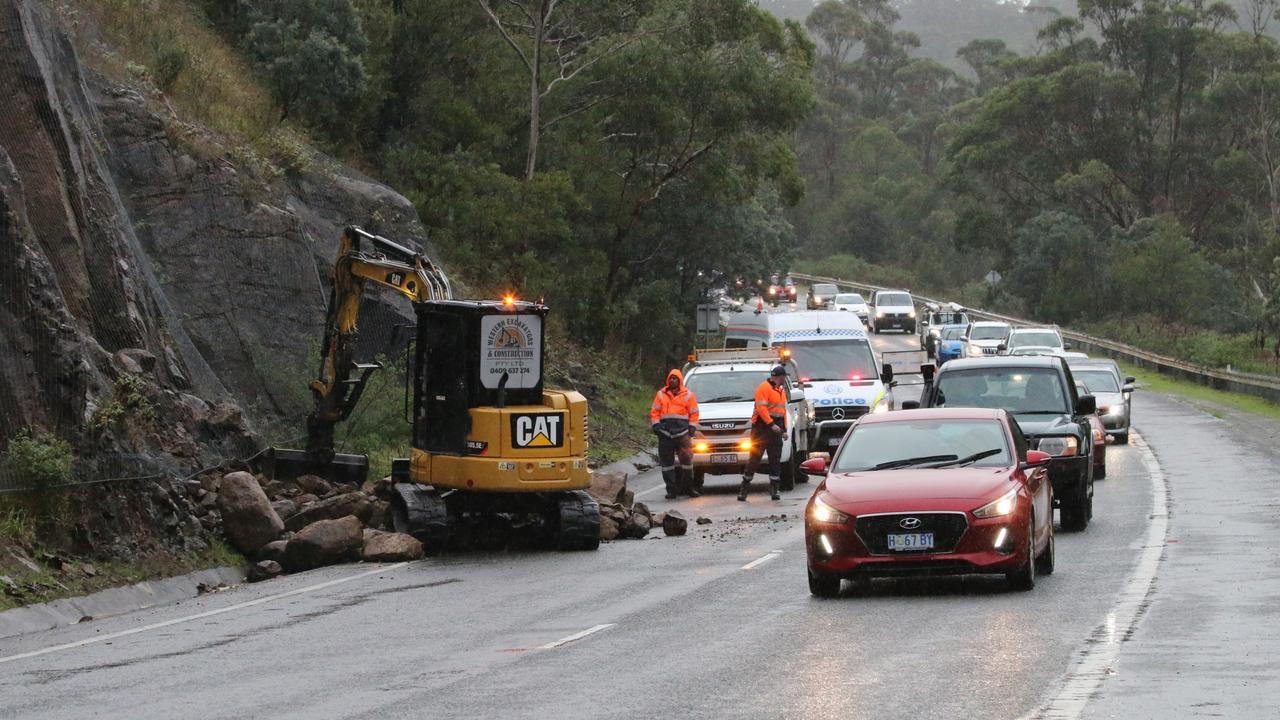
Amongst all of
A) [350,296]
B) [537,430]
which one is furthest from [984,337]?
[537,430]

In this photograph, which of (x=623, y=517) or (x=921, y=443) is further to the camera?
(x=623, y=517)

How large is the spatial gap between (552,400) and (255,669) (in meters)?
9.14

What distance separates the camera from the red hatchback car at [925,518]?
14.7m

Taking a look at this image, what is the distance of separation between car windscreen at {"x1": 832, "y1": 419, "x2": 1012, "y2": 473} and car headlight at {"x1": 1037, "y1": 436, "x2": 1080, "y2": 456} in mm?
3853

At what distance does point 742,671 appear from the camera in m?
11.4

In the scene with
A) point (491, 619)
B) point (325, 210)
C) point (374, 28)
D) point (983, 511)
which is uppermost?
point (374, 28)

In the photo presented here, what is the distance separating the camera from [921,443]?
16297 millimetres

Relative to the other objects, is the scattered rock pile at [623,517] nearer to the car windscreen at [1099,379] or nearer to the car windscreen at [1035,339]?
the car windscreen at [1099,379]

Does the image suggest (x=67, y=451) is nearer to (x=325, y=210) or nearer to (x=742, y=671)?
(x=742, y=671)

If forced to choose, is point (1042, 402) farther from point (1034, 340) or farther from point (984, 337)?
point (984, 337)

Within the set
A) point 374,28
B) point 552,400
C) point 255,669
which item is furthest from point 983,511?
point 374,28

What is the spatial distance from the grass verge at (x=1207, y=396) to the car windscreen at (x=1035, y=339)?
277 cm

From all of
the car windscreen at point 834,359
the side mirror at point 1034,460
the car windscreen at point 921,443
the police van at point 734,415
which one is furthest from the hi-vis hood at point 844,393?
the side mirror at point 1034,460

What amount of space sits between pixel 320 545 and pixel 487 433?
2.18 metres
